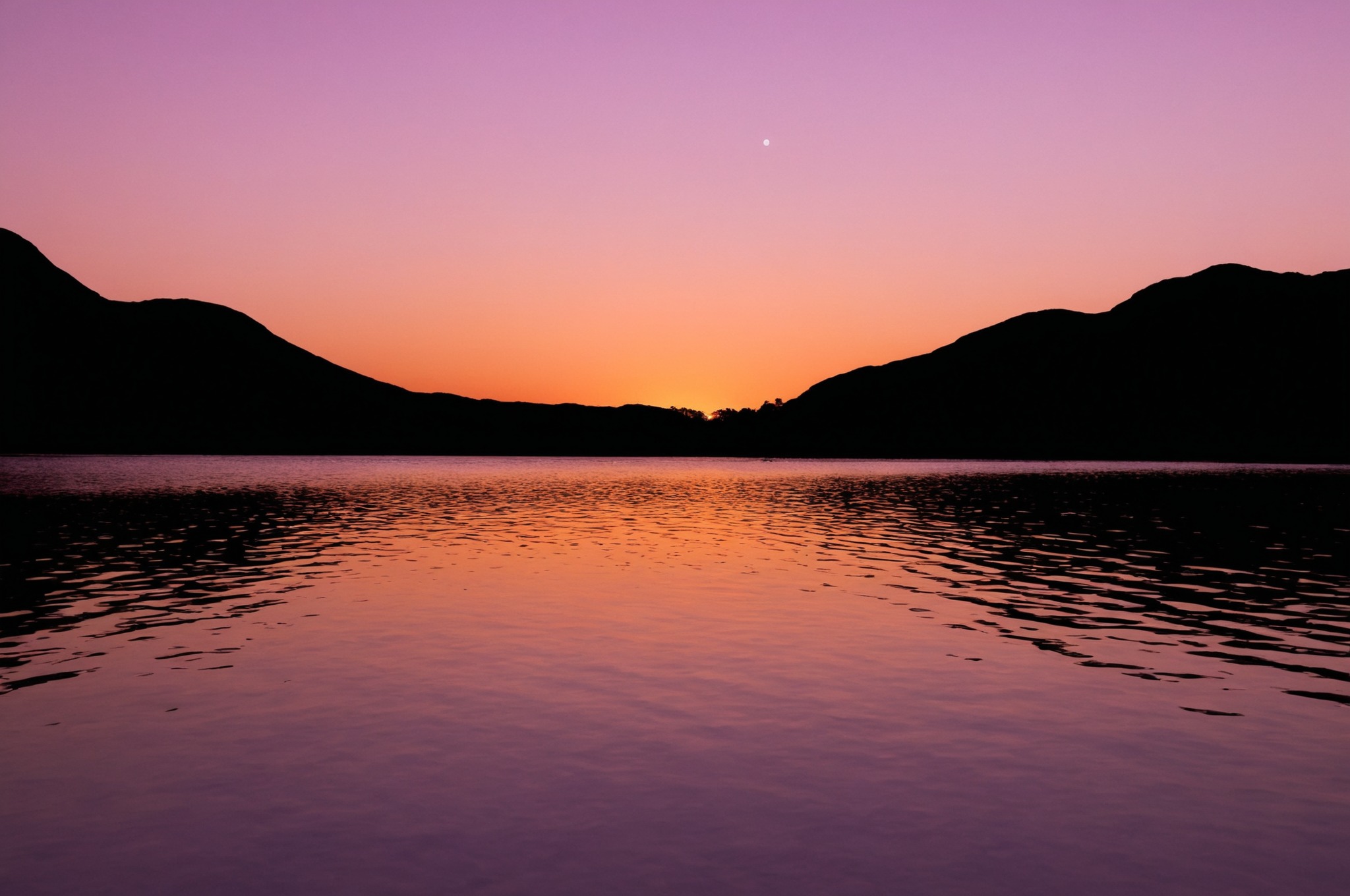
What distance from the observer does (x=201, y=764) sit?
16.6 m

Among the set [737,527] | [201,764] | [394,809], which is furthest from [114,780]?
[737,527]

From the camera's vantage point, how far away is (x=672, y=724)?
19172mm

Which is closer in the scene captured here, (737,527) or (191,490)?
(737,527)

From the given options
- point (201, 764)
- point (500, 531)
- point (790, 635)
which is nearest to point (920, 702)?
point (790, 635)

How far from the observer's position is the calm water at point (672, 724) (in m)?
12.8

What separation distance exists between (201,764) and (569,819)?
679cm

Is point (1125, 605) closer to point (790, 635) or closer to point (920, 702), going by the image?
point (790, 635)

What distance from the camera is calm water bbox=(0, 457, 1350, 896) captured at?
42.0 feet

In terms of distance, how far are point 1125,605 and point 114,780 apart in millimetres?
30630

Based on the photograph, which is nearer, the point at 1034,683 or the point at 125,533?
the point at 1034,683

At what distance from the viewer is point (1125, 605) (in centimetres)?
3441

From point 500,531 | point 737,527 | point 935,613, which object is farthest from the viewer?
point 737,527

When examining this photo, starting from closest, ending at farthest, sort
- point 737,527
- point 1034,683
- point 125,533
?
point 1034,683
point 125,533
point 737,527

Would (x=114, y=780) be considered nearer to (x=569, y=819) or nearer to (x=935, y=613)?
(x=569, y=819)
